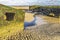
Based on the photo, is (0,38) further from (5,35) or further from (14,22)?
(14,22)

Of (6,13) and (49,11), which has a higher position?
(6,13)

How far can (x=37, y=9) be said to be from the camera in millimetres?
24984

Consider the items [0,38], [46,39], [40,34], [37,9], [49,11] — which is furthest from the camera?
[37,9]

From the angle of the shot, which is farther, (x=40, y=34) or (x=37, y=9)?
(x=37, y=9)

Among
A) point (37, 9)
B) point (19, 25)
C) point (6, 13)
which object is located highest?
Result: point (6, 13)

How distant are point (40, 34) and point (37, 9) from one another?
44.3 feet

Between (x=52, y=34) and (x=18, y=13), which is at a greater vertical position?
(x=18, y=13)

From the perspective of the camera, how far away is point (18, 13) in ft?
39.0

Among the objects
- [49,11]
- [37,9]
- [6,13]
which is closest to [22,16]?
[6,13]

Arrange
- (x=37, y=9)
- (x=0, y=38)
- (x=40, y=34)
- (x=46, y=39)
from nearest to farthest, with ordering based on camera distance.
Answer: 1. (x=0, y=38)
2. (x=46, y=39)
3. (x=40, y=34)
4. (x=37, y=9)

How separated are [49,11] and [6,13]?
12657 mm

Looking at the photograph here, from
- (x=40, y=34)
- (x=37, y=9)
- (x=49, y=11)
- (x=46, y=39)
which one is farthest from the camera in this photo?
(x=37, y=9)

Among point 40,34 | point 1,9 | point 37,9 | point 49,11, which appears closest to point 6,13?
point 1,9

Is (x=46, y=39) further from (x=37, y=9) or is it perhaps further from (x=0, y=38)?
(x=37, y=9)
